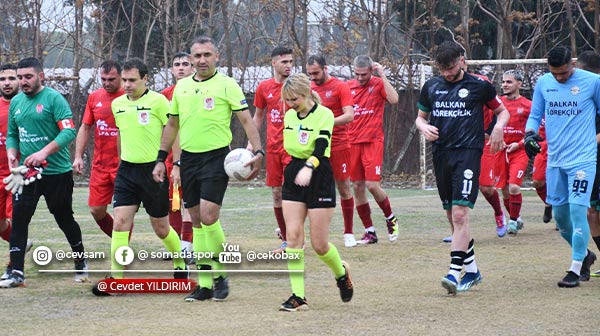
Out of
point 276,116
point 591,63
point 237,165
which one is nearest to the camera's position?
point 237,165

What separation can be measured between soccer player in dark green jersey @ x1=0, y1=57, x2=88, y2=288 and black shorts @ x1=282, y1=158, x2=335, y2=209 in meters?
2.38

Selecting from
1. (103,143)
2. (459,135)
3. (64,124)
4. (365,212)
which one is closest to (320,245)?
(459,135)

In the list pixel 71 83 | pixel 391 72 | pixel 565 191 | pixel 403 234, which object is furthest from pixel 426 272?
pixel 71 83

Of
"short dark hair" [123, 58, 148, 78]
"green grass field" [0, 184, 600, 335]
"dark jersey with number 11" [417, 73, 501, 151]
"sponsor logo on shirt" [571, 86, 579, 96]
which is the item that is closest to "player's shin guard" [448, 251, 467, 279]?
"green grass field" [0, 184, 600, 335]

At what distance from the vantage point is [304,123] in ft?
27.6

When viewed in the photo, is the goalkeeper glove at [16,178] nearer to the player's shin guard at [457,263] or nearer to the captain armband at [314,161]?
the captain armband at [314,161]

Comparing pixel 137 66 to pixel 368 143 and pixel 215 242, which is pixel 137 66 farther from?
pixel 368 143

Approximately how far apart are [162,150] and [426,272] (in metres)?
3.09

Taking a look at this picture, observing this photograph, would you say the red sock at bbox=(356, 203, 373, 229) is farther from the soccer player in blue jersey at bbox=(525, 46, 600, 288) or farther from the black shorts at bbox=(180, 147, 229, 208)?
the black shorts at bbox=(180, 147, 229, 208)

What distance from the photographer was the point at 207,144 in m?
8.90

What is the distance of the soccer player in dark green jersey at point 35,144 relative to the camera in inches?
383

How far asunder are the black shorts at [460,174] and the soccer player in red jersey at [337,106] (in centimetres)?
220

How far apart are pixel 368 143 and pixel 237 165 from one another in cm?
506

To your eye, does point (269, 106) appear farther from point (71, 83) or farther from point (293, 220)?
point (71, 83)
